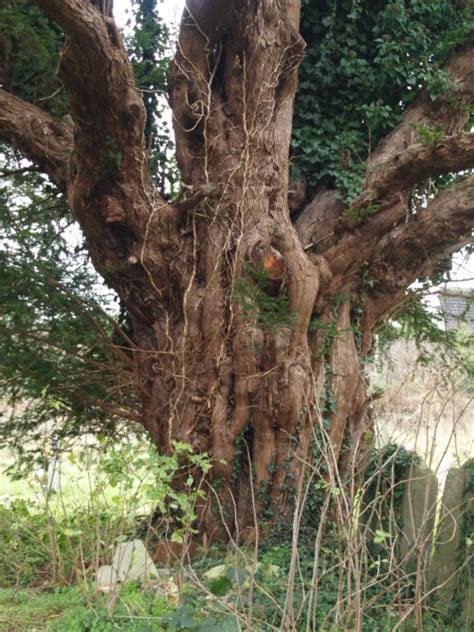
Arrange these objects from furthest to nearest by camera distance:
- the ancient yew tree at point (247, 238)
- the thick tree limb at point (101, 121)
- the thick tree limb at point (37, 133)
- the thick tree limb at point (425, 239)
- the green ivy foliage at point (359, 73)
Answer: the green ivy foliage at point (359, 73), the thick tree limb at point (425, 239), the thick tree limb at point (37, 133), the ancient yew tree at point (247, 238), the thick tree limb at point (101, 121)

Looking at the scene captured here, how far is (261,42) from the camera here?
216 inches

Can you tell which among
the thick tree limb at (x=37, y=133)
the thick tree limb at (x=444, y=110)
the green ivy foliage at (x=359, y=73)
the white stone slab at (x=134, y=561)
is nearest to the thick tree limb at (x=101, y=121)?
the thick tree limb at (x=37, y=133)

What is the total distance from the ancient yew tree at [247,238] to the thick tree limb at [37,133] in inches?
0.5

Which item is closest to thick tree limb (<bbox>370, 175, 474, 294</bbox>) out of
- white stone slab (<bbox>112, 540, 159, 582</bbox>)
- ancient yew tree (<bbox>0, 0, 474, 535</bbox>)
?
ancient yew tree (<bbox>0, 0, 474, 535</bbox>)

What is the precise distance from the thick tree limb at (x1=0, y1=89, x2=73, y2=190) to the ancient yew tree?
0.01 m

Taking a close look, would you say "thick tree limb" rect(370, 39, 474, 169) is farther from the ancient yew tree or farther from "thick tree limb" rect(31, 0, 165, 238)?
"thick tree limb" rect(31, 0, 165, 238)

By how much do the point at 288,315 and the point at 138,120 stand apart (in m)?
1.92

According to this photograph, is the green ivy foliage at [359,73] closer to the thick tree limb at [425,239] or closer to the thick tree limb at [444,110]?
the thick tree limb at [444,110]

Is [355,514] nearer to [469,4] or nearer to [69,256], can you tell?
[69,256]

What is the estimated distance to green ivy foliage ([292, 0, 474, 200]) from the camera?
20.1 ft

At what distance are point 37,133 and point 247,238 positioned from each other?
2.06m

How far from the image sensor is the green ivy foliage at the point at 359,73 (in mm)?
6125

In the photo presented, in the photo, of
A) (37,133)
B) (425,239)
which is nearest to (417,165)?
(425,239)

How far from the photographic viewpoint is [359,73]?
6262 mm
